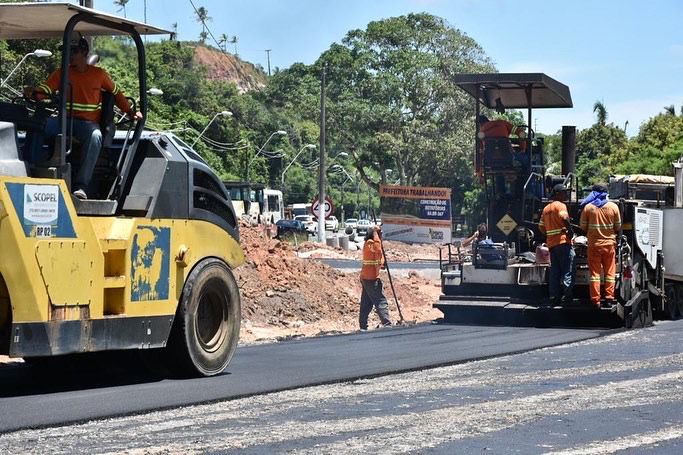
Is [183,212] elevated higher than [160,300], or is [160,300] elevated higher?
[183,212]

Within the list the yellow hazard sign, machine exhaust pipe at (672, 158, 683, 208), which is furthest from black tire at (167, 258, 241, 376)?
machine exhaust pipe at (672, 158, 683, 208)

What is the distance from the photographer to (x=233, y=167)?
7650 centimetres

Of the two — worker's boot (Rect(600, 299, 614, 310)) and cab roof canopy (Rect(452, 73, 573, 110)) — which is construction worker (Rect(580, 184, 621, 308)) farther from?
cab roof canopy (Rect(452, 73, 573, 110))

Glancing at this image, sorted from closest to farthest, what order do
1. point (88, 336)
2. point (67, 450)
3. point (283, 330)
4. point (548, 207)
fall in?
point (67, 450)
point (88, 336)
point (548, 207)
point (283, 330)

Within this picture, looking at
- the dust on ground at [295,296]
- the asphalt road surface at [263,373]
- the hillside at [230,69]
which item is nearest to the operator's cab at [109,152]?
the asphalt road surface at [263,373]

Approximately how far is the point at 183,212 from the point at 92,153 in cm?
100

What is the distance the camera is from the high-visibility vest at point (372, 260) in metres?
18.7

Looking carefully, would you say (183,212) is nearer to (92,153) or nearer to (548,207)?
(92,153)

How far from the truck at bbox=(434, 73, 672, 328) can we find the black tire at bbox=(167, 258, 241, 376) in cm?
636

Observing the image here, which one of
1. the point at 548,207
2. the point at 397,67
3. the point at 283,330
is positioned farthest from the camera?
the point at 397,67

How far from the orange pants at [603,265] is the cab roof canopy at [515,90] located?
243 centimetres

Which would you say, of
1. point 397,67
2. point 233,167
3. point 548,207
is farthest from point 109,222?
point 233,167

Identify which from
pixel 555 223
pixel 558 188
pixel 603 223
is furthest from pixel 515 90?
pixel 603 223

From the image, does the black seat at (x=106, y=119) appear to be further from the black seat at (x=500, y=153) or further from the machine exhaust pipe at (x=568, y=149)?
the machine exhaust pipe at (x=568, y=149)
